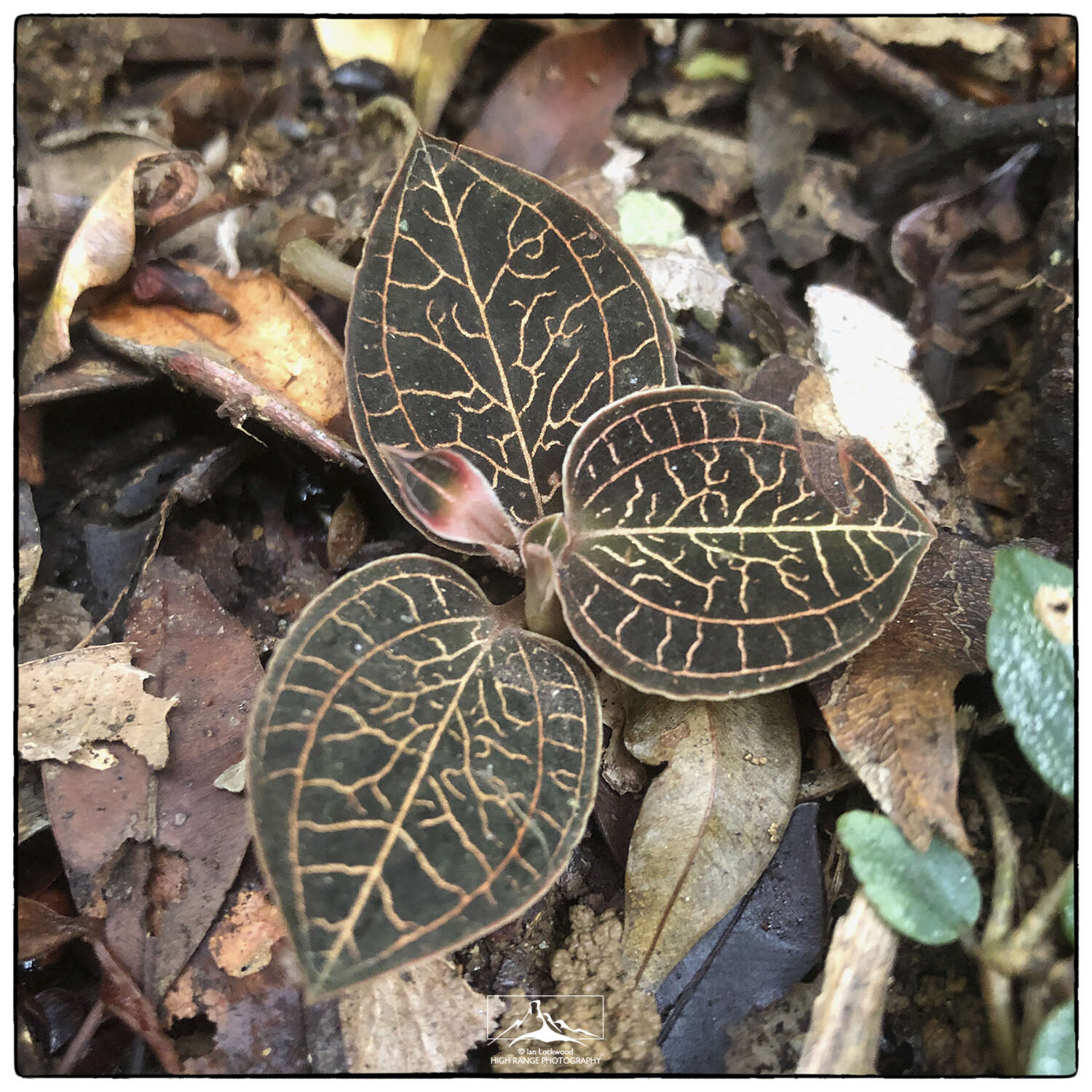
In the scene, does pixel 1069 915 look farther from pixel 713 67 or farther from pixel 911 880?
pixel 713 67

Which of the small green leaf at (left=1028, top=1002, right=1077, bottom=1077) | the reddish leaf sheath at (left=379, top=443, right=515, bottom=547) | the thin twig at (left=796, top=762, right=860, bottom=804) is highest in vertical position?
the reddish leaf sheath at (left=379, top=443, right=515, bottom=547)

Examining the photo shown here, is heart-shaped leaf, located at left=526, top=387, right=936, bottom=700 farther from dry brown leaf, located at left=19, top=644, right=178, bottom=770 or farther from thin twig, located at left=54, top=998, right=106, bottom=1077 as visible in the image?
thin twig, located at left=54, top=998, right=106, bottom=1077

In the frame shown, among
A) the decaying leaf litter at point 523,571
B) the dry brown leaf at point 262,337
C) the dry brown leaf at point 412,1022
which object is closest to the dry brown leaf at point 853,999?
the decaying leaf litter at point 523,571

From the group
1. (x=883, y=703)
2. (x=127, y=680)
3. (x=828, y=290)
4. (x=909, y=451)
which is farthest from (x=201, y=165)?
(x=883, y=703)

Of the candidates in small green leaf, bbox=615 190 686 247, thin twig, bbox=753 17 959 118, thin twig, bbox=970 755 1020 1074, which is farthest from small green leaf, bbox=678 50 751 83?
thin twig, bbox=970 755 1020 1074

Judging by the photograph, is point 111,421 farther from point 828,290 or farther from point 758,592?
point 828,290

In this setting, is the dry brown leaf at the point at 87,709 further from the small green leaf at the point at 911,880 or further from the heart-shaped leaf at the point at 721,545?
the small green leaf at the point at 911,880
